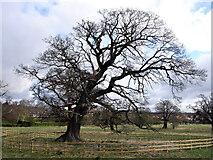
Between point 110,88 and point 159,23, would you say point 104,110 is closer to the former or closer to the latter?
point 110,88

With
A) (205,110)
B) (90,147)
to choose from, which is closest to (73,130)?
(90,147)

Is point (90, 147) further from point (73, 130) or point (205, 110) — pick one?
point (205, 110)

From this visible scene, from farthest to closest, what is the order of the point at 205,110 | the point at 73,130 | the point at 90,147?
the point at 205,110
the point at 73,130
the point at 90,147

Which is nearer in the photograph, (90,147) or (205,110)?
(90,147)

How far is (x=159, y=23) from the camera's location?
21359 millimetres

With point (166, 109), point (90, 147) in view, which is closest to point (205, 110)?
point (166, 109)

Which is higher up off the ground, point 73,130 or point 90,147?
point 73,130

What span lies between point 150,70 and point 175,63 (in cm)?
256

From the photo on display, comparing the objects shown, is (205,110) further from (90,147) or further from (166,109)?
(90,147)

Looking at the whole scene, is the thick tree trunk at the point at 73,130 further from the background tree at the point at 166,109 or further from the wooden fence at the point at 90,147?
the background tree at the point at 166,109

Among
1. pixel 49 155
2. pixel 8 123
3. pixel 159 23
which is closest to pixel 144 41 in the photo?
pixel 159 23

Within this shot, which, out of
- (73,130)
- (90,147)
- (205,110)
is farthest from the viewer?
(205,110)

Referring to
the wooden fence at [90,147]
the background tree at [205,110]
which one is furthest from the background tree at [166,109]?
the wooden fence at [90,147]

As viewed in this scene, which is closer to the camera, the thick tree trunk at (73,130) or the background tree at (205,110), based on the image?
the thick tree trunk at (73,130)
